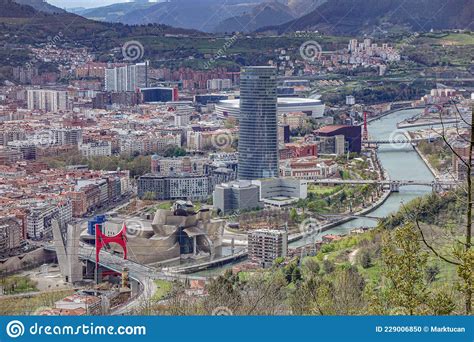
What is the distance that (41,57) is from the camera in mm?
16047

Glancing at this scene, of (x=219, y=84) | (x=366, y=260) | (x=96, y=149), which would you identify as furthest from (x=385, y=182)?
(x=219, y=84)

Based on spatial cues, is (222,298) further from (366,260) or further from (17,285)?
(17,285)

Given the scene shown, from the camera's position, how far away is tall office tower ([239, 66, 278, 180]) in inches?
387

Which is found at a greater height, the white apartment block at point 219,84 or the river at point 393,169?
the white apartment block at point 219,84

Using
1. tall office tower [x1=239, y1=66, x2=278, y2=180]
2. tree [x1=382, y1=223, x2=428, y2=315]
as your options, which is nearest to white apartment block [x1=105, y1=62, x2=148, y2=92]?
tall office tower [x1=239, y1=66, x2=278, y2=180]

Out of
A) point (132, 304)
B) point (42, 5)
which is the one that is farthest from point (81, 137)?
point (42, 5)

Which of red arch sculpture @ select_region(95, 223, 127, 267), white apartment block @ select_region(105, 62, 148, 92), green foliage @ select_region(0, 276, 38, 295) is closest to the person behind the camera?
green foliage @ select_region(0, 276, 38, 295)

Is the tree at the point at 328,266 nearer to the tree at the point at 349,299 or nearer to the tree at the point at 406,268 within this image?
the tree at the point at 349,299

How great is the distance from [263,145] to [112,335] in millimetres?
8872

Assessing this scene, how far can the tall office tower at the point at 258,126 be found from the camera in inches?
387

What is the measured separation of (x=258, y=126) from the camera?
32.3ft

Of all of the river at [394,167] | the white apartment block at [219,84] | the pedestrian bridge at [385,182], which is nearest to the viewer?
the river at [394,167]

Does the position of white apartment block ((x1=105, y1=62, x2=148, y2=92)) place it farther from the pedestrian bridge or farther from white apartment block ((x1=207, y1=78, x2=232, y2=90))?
the pedestrian bridge

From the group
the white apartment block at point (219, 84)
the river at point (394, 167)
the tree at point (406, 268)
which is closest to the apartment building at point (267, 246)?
the river at point (394, 167)
